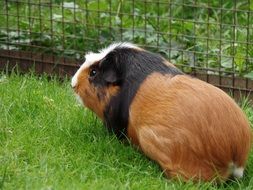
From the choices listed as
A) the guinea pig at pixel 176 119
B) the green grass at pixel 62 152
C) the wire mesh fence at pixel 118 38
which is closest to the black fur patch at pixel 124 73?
the guinea pig at pixel 176 119

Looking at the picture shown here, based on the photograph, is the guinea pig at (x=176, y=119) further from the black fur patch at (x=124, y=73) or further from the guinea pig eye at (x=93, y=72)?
the guinea pig eye at (x=93, y=72)

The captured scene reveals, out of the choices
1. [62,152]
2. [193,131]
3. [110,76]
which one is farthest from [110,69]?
[193,131]

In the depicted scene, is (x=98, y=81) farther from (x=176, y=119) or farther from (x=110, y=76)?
(x=176, y=119)

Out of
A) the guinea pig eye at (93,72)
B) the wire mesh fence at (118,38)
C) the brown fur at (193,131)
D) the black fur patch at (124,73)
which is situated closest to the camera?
the brown fur at (193,131)

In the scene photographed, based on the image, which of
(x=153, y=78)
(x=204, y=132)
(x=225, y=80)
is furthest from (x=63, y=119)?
(x=225, y=80)

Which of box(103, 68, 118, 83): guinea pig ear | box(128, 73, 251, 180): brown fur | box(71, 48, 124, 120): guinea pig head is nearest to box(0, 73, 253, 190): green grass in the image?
box(128, 73, 251, 180): brown fur

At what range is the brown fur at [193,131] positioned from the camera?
4191 millimetres

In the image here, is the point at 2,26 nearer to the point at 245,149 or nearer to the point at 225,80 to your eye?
the point at 225,80

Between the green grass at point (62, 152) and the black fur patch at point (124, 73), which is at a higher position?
the black fur patch at point (124, 73)

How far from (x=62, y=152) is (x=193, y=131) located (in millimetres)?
781

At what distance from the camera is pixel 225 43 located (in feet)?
21.1

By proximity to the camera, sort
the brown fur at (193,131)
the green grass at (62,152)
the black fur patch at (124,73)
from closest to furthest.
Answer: the green grass at (62,152)
the brown fur at (193,131)
the black fur patch at (124,73)

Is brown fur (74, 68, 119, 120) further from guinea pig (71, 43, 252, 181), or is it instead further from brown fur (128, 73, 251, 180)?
brown fur (128, 73, 251, 180)

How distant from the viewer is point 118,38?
6480 millimetres
